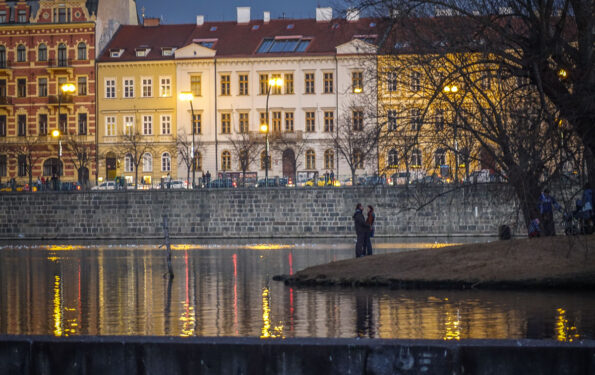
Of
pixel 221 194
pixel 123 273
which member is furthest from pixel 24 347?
pixel 221 194

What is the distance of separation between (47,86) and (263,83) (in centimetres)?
1723

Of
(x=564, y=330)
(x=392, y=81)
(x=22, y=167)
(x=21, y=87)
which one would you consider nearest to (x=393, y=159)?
(x=392, y=81)

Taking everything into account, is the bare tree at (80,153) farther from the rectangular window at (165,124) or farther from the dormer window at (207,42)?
the dormer window at (207,42)

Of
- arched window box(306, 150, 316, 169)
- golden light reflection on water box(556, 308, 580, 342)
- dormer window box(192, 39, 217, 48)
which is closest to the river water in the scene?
golden light reflection on water box(556, 308, 580, 342)

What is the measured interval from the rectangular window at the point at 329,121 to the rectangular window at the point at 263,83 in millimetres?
4974

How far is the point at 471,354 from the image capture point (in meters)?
10.5

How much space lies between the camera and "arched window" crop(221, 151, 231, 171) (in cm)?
8488

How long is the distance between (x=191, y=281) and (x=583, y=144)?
36.6ft

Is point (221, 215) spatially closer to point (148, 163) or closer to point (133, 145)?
point (133, 145)

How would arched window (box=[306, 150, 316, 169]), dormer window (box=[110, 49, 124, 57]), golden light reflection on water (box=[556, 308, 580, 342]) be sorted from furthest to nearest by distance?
1. dormer window (box=[110, 49, 124, 57])
2. arched window (box=[306, 150, 316, 169])
3. golden light reflection on water (box=[556, 308, 580, 342])

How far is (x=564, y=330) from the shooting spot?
1573 centimetres

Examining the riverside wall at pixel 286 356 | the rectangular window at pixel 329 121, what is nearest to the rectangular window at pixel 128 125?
the rectangular window at pixel 329 121

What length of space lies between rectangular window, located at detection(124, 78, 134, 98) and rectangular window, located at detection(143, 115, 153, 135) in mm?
2047

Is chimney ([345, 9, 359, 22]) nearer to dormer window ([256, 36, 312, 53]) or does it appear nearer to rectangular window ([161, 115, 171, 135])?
dormer window ([256, 36, 312, 53])
